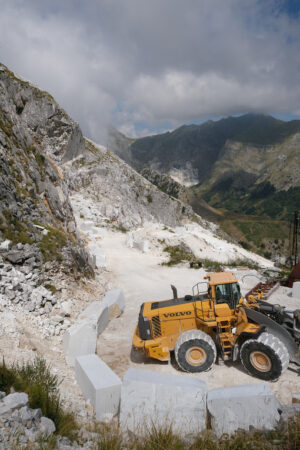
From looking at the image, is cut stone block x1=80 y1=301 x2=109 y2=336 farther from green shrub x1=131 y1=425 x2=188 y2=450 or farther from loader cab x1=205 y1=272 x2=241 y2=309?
green shrub x1=131 y1=425 x2=188 y2=450

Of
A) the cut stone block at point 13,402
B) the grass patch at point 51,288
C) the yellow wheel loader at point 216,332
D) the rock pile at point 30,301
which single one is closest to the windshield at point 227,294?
the yellow wheel loader at point 216,332

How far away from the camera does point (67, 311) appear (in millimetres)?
9289

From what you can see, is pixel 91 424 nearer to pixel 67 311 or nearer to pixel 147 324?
pixel 147 324

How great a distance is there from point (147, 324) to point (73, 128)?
4479 cm

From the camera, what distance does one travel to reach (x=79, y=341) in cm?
747

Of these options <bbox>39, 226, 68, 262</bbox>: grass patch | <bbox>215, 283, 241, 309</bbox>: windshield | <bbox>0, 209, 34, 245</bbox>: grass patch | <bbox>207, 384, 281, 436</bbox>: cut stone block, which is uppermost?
A: <bbox>0, 209, 34, 245</bbox>: grass patch

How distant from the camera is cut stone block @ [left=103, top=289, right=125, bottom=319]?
10727mm

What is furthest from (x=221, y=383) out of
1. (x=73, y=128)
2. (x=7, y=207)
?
(x=73, y=128)

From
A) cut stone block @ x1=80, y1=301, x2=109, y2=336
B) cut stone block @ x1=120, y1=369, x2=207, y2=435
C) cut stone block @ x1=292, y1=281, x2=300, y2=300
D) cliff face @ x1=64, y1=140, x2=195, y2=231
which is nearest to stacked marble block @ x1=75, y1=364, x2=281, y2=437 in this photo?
cut stone block @ x1=120, y1=369, x2=207, y2=435

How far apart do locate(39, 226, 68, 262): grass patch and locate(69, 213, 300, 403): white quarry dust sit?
330 centimetres

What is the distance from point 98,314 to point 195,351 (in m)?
3.77

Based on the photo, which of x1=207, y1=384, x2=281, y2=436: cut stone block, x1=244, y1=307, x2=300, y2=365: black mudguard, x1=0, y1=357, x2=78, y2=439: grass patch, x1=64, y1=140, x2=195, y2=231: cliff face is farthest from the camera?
x1=64, y1=140, x2=195, y2=231: cliff face

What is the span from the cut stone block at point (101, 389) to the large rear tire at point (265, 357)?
300cm

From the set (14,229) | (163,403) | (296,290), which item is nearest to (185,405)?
(163,403)
